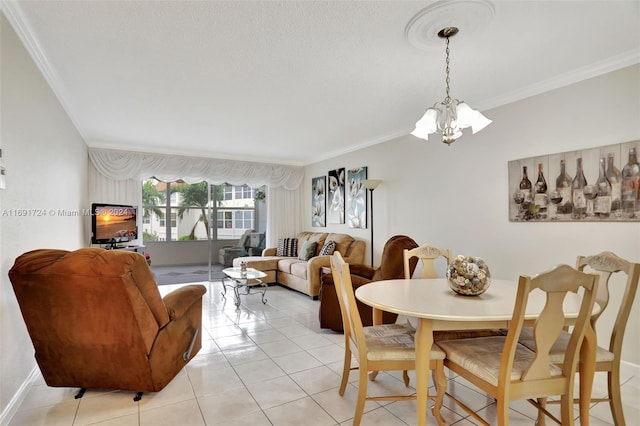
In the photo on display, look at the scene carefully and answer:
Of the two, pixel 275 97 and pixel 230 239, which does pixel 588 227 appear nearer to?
pixel 275 97

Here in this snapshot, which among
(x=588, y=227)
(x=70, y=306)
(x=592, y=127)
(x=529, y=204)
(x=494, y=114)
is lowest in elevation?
(x=70, y=306)

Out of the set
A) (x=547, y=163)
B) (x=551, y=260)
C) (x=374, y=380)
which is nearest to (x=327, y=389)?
(x=374, y=380)

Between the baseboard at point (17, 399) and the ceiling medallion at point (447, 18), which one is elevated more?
the ceiling medallion at point (447, 18)

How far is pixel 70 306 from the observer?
199cm

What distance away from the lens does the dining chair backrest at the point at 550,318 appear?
1498mm

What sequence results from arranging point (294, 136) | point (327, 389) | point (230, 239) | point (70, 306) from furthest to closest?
point (230, 239) → point (294, 136) → point (327, 389) → point (70, 306)

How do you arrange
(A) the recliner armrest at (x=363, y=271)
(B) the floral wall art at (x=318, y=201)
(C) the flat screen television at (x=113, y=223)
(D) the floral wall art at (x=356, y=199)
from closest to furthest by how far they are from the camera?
(A) the recliner armrest at (x=363, y=271), (C) the flat screen television at (x=113, y=223), (D) the floral wall art at (x=356, y=199), (B) the floral wall art at (x=318, y=201)

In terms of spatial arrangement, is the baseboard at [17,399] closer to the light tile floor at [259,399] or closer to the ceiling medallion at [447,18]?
the light tile floor at [259,399]

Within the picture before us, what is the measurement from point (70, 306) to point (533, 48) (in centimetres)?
354

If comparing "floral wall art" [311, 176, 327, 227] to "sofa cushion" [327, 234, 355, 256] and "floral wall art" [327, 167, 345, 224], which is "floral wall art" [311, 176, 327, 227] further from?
"sofa cushion" [327, 234, 355, 256]

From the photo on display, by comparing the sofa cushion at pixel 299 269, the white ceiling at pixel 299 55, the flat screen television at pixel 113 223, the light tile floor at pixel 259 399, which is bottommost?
the light tile floor at pixel 259 399

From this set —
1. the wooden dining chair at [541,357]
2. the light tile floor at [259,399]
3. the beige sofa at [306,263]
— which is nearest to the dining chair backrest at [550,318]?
the wooden dining chair at [541,357]

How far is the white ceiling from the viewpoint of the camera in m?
2.02

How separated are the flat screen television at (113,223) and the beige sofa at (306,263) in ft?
5.97
